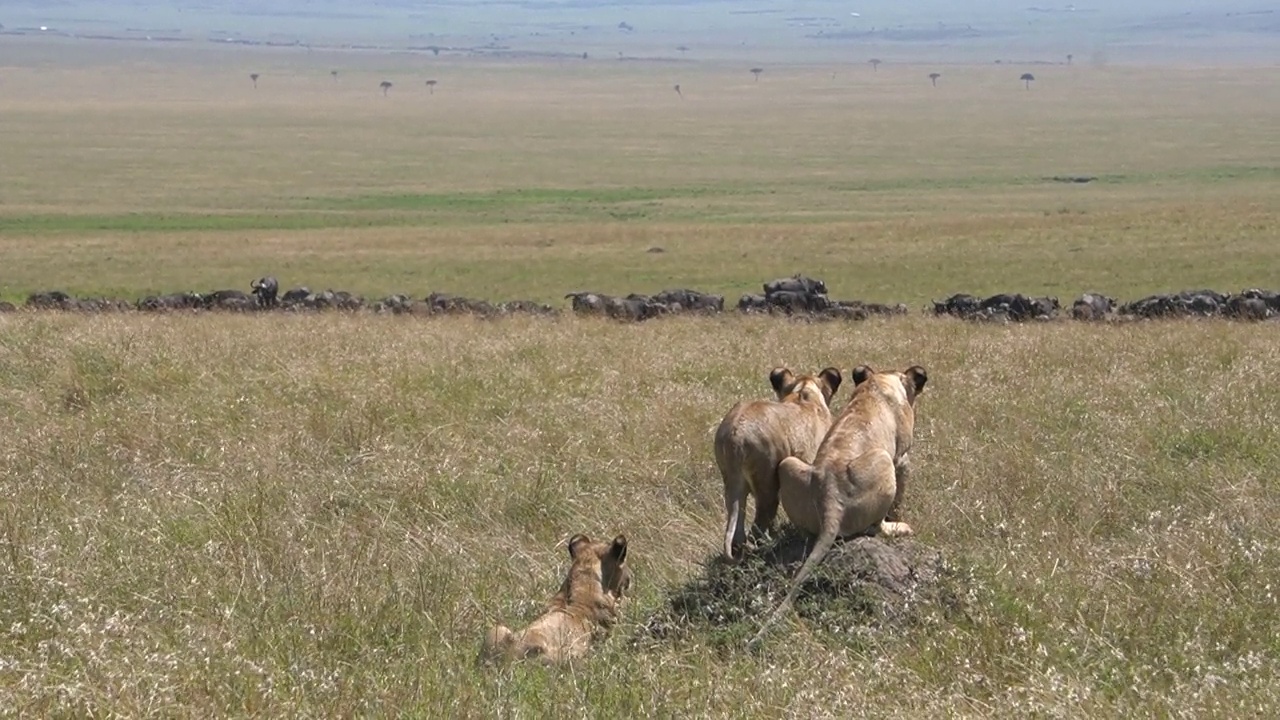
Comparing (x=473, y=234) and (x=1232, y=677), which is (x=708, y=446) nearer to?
(x=1232, y=677)

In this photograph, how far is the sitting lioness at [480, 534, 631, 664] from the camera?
614cm

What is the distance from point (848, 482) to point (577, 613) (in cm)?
147

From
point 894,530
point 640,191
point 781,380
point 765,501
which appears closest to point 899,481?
point 894,530

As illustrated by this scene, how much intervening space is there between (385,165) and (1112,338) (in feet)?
272

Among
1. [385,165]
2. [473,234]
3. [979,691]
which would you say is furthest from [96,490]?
[385,165]

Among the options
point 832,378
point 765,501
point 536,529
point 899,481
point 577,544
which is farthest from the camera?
point 832,378

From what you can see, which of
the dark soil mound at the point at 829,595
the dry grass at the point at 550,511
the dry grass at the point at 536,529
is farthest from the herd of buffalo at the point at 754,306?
the dark soil mound at the point at 829,595

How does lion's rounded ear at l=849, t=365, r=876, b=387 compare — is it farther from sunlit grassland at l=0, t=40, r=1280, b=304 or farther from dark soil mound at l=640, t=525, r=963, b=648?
sunlit grassland at l=0, t=40, r=1280, b=304

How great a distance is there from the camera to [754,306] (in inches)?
1054

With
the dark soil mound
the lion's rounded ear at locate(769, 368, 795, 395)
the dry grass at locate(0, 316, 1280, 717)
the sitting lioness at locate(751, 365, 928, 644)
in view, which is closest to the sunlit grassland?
the dry grass at locate(0, 316, 1280, 717)

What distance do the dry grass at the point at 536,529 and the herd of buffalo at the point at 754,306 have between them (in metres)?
9.79

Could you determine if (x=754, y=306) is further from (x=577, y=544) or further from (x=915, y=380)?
(x=577, y=544)

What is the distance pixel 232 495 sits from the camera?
27.4ft

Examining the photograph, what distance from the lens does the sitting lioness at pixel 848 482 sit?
7137 millimetres
